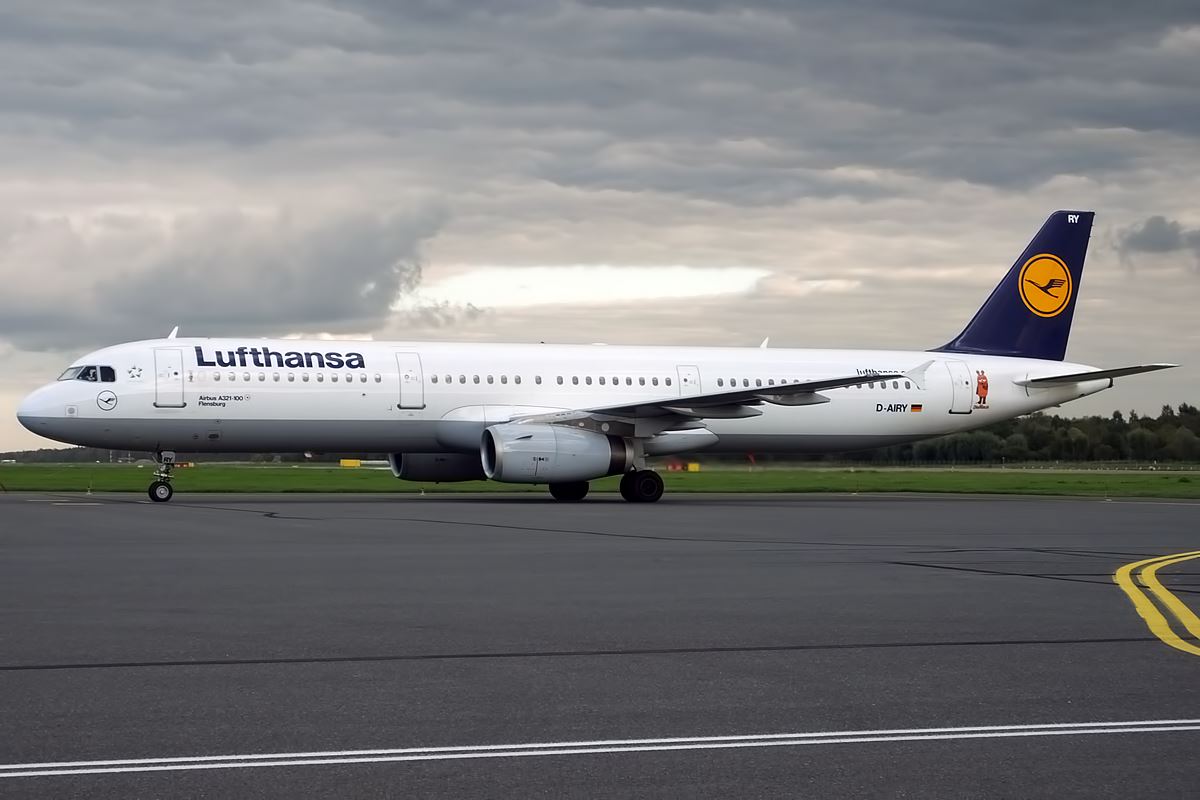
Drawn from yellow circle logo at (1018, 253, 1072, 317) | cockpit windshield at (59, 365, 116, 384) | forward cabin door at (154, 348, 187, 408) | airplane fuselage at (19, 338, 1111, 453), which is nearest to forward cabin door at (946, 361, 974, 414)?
airplane fuselage at (19, 338, 1111, 453)

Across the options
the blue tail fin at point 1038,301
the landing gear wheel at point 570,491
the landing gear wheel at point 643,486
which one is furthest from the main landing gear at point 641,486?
the blue tail fin at point 1038,301

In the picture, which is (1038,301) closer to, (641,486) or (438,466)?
(641,486)

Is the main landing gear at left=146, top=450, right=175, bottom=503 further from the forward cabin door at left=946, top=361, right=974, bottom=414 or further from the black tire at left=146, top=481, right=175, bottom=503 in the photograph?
the forward cabin door at left=946, top=361, right=974, bottom=414

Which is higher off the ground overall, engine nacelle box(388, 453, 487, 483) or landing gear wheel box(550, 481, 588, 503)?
engine nacelle box(388, 453, 487, 483)

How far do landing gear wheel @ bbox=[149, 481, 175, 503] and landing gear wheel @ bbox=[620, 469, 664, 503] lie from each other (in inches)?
406

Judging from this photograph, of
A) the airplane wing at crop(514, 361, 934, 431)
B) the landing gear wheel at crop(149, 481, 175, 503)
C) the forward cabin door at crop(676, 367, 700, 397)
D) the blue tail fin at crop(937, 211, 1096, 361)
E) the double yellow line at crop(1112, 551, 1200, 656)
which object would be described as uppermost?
the blue tail fin at crop(937, 211, 1096, 361)

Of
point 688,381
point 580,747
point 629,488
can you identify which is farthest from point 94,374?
point 580,747

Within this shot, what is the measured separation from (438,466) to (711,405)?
7.00m

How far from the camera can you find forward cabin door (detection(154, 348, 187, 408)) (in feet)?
101

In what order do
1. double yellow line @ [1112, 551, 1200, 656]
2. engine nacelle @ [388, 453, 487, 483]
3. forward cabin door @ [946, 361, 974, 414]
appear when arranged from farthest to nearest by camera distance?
forward cabin door @ [946, 361, 974, 414], engine nacelle @ [388, 453, 487, 483], double yellow line @ [1112, 551, 1200, 656]

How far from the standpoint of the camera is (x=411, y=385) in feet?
107

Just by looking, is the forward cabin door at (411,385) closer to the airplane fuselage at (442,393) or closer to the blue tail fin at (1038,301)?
the airplane fuselage at (442,393)

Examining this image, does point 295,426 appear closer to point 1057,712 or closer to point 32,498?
point 32,498

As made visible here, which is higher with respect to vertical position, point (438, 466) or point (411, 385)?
point (411, 385)
